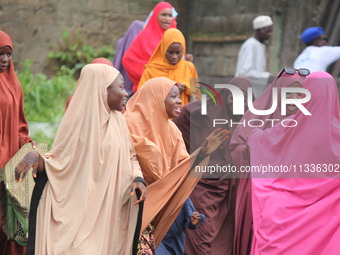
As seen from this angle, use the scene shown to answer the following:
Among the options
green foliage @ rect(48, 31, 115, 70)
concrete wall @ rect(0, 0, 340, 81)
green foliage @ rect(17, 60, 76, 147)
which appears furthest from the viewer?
green foliage @ rect(48, 31, 115, 70)

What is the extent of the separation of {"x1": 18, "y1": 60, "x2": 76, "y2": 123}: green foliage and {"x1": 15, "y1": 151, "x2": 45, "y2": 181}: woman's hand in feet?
17.9

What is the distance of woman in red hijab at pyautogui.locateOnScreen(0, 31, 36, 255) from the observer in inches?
299

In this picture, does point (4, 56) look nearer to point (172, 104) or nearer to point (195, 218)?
point (172, 104)

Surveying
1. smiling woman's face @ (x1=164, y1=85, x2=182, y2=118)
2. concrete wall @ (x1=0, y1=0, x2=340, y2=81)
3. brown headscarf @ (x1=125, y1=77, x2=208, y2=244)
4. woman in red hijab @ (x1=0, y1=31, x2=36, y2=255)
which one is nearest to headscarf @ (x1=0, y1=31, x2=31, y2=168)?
woman in red hijab @ (x1=0, y1=31, x2=36, y2=255)

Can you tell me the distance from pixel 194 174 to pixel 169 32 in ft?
10.00

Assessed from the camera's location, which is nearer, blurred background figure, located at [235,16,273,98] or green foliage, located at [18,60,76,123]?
blurred background figure, located at [235,16,273,98]

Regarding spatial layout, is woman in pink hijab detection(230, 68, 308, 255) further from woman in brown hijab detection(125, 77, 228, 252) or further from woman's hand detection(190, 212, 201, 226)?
woman in brown hijab detection(125, 77, 228, 252)

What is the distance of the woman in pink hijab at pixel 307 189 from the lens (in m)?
6.75

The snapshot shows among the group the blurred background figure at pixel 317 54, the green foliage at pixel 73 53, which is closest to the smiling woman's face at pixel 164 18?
the blurred background figure at pixel 317 54

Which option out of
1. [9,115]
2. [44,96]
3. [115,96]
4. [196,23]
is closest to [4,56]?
[9,115]

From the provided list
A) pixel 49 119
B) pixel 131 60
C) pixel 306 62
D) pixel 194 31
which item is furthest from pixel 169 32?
pixel 194 31

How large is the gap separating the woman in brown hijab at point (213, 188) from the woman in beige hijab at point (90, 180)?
1557 millimetres

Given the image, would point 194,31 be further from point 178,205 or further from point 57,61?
point 178,205

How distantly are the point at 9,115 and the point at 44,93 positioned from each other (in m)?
4.87
